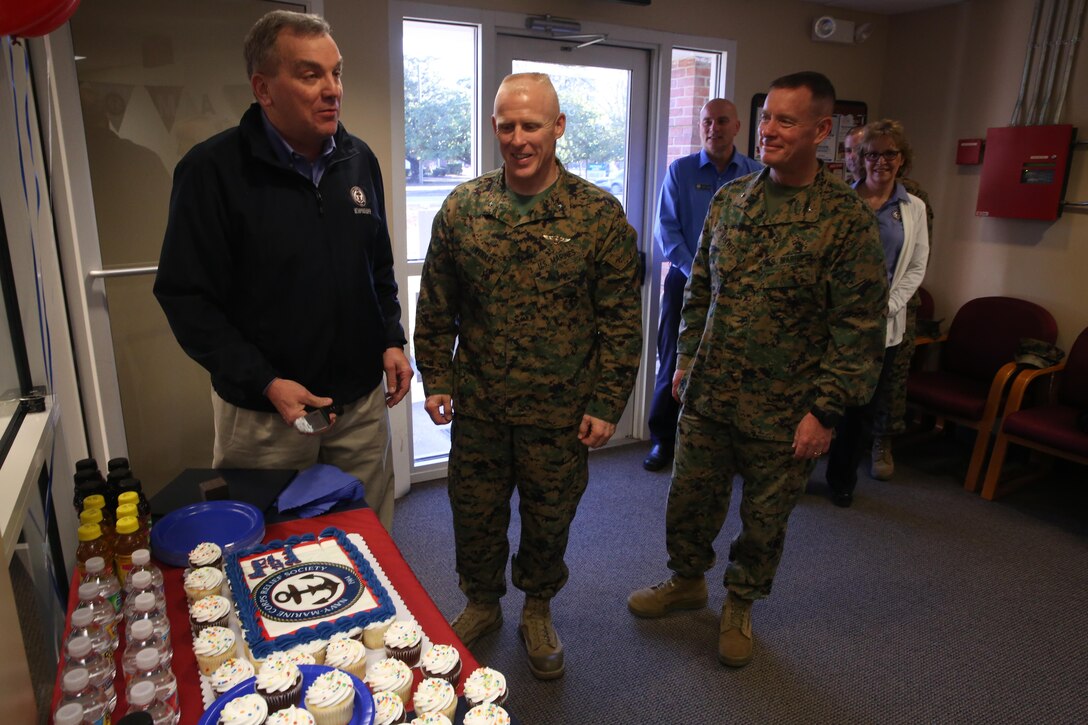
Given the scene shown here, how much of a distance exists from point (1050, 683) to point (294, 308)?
7.85 ft

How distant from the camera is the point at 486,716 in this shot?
0.91m

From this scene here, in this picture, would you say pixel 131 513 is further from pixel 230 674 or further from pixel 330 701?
pixel 330 701

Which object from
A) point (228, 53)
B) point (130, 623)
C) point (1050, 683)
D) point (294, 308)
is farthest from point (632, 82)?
point (130, 623)

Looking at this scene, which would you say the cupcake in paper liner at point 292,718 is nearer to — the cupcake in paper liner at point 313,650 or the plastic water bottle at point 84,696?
the cupcake in paper liner at point 313,650

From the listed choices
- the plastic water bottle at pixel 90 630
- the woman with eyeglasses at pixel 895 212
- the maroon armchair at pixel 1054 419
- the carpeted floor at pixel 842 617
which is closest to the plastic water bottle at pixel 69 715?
the plastic water bottle at pixel 90 630

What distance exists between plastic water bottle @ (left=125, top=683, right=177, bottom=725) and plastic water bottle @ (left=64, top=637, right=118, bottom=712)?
44 mm

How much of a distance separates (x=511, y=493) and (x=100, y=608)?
114 centimetres

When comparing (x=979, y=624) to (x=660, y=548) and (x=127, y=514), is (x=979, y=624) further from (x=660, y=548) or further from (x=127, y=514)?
(x=127, y=514)

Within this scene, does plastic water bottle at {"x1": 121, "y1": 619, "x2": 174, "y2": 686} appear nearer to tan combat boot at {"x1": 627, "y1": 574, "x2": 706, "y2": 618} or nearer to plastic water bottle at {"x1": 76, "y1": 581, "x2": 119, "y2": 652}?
plastic water bottle at {"x1": 76, "y1": 581, "x2": 119, "y2": 652}

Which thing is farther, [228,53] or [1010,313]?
[1010,313]

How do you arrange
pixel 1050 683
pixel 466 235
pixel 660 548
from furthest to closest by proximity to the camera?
pixel 660 548 → pixel 1050 683 → pixel 466 235

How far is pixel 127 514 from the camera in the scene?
1190mm

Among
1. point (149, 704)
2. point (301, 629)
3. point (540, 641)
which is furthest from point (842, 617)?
point (149, 704)

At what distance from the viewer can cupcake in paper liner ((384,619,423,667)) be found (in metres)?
1.03
